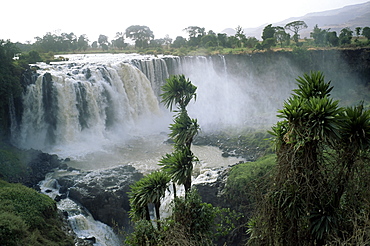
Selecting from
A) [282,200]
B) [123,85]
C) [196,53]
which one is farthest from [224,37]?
[282,200]

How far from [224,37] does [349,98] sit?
1860cm

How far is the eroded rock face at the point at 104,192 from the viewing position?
14039 mm

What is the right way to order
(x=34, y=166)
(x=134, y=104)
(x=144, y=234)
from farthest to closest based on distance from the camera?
1. (x=134, y=104)
2. (x=34, y=166)
3. (x=144, y=234)

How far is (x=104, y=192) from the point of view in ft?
48.1

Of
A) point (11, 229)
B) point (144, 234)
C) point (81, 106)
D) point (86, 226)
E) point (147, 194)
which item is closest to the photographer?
point (144, 234)

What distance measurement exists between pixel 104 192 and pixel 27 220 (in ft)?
13.5

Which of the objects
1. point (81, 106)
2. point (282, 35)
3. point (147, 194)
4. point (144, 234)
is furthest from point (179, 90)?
point (282, 35)

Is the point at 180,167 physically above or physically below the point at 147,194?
above

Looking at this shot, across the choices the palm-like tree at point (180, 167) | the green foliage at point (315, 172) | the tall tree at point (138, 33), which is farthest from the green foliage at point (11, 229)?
the tall tree at point (138, 33)

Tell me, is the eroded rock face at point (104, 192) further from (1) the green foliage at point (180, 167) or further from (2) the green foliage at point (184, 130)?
(2) the green foliage at point (184, 130)

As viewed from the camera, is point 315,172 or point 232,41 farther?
point 232,41

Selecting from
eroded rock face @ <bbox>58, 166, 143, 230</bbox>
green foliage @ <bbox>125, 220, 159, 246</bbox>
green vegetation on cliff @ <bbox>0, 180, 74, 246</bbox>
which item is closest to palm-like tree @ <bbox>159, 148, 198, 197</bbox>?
green foliage @ <bbox>125, 220, 159, 246</bbox>

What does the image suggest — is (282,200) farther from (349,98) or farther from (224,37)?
(224,37)

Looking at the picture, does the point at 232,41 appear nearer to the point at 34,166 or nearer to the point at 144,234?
the point at 34,166
